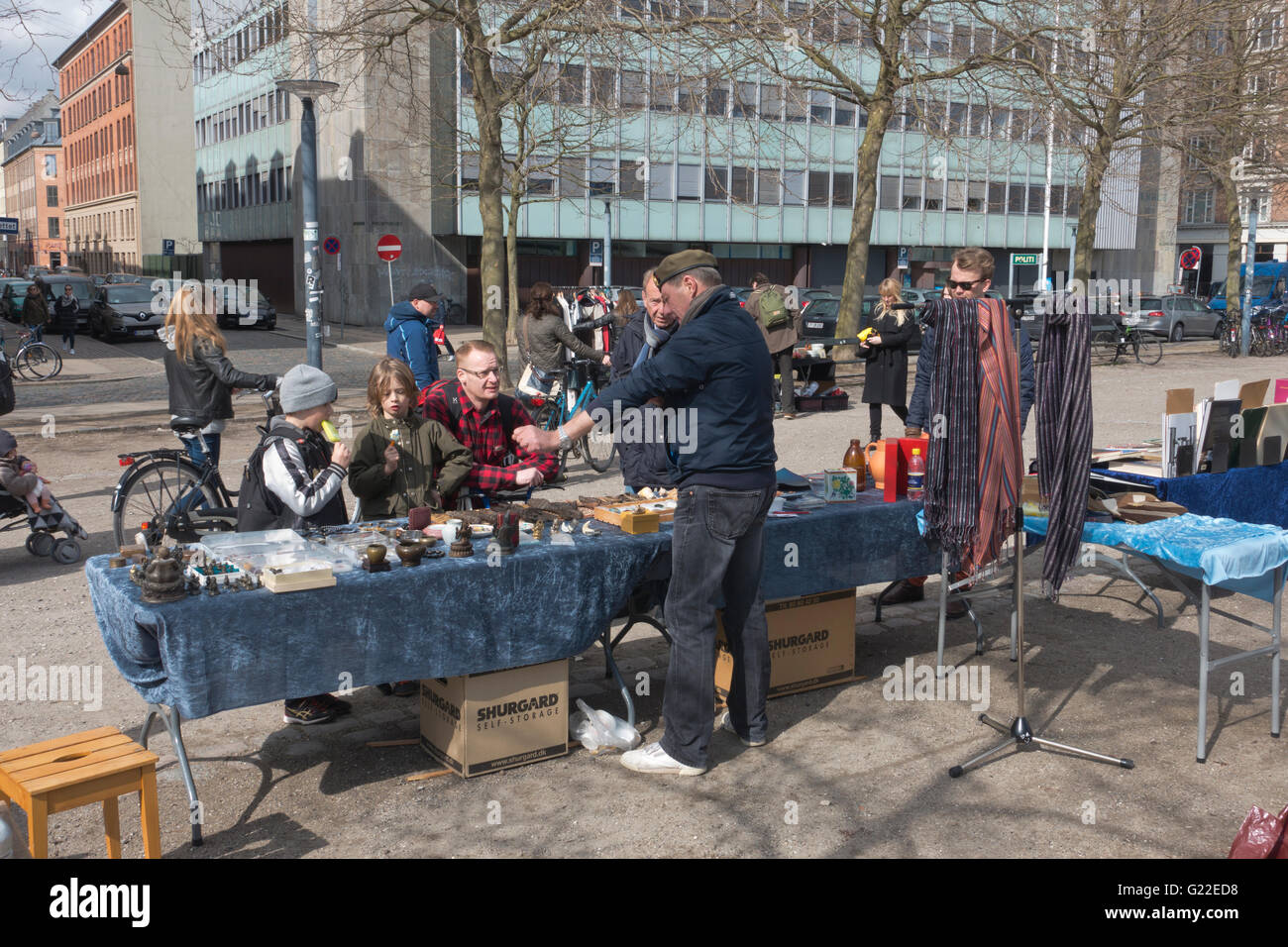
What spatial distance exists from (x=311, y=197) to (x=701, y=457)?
12.0 metres

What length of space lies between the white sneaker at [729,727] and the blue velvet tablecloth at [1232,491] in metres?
2.91

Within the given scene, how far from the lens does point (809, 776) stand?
4.89 metres

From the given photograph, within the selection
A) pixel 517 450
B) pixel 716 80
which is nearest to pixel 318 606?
pixel 517 450

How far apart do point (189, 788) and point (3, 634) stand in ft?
10.2

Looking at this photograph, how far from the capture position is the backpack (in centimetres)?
1513

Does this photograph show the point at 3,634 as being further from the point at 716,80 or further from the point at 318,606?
the point at 716,80

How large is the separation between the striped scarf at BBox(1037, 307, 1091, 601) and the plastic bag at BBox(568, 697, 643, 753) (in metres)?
1.95

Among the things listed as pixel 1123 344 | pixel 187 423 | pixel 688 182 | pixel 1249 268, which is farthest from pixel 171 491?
pixel 688 182

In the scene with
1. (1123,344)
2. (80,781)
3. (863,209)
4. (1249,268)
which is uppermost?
(863,209)

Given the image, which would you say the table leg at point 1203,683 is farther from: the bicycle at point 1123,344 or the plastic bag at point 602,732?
the bicycle at point 1123,344

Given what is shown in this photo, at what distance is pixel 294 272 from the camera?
161 ft

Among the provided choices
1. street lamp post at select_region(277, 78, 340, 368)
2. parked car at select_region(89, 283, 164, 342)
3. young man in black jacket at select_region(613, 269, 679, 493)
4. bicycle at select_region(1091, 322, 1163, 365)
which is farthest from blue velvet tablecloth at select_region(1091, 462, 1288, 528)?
parked car at select_region(89, 283, 164, 342)

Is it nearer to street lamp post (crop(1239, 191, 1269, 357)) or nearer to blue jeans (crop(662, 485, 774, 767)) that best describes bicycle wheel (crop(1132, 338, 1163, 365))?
street lamp post (crop(1239, 191, 1269, 357))

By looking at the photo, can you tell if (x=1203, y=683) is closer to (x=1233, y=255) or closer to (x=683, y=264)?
(x=683, y=264)
